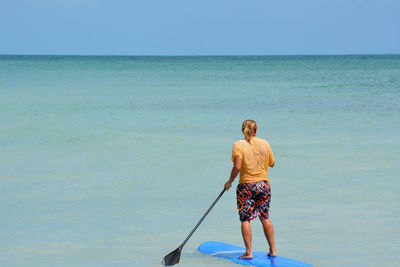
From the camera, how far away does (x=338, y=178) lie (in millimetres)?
9344

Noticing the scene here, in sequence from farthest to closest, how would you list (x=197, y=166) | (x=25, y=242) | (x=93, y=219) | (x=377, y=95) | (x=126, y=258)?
(x=377, y=95), (x=197, y=166), (x=93, y=219), (x=25, y=242), (x=126, y=258)

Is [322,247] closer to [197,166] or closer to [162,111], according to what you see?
[197,166]

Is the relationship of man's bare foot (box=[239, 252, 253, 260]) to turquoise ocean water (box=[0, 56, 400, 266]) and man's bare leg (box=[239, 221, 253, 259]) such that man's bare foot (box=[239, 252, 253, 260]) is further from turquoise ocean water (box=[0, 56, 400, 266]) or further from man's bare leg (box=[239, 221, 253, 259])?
turquoise ocean water (box=[0, 56, 400, 266])

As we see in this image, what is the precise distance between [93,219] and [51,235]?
682mm

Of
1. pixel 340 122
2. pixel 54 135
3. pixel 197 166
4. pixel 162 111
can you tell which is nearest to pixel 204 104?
pixel 162 111

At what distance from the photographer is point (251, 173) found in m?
5.27

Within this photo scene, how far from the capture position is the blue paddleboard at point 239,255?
17.7ft

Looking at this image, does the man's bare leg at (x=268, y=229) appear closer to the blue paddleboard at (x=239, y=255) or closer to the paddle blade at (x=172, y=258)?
the blue paddleboard at (x=239, y=255)

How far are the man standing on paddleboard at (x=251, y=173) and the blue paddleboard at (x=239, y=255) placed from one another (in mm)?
254

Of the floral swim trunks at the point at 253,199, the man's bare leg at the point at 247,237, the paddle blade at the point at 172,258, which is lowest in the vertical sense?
the paddle blade at the point at 172,258

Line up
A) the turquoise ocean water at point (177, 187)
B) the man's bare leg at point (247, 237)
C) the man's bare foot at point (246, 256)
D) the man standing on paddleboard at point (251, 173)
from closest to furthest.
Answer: the man standing on paddleboard at point (251, 173)
the man's bare leg at point (247, 237)
the man's bare foot at point (246, 256)
the turquoise ocean water at point (177, 187)

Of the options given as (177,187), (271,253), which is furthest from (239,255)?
(177,187)

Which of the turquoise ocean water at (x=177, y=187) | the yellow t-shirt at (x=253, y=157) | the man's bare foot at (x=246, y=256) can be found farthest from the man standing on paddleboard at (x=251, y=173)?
the turquoise ocean water at (x=177, y=187)

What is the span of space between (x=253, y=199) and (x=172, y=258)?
3.03 feet
